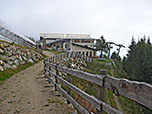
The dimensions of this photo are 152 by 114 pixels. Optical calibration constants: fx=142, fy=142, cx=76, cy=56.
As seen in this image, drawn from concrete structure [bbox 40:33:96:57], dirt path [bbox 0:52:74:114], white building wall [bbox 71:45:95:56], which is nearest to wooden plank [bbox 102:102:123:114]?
dirt path [bbox 0:52:74:114]

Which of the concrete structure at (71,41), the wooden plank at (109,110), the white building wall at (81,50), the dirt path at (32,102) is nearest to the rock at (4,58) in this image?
the dirt path at (32,102)

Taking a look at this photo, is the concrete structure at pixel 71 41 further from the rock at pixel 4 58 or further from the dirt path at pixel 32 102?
the dirt path at pixel 32 102

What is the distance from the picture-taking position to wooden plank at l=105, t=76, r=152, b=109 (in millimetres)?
1868

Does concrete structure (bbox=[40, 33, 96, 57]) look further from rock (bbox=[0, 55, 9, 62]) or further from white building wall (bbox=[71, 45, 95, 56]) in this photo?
rock (bbox=[0, 55, 9, 62])

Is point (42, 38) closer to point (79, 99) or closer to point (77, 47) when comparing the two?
point (77, 47)

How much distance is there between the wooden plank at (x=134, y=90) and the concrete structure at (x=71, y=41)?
38.3 m

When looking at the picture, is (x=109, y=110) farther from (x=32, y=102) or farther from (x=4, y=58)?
(x=4, y=58)

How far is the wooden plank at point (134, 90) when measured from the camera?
6.13ft

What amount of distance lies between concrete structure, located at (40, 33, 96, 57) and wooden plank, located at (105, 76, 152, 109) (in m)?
38.3

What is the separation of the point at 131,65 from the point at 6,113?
111ft

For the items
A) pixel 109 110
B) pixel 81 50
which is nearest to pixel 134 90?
pixel 109 110

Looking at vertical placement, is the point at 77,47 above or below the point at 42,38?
below

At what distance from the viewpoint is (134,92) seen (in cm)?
210

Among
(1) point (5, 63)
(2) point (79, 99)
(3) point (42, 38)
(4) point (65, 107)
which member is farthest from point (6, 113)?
(3) point (42, 38)
